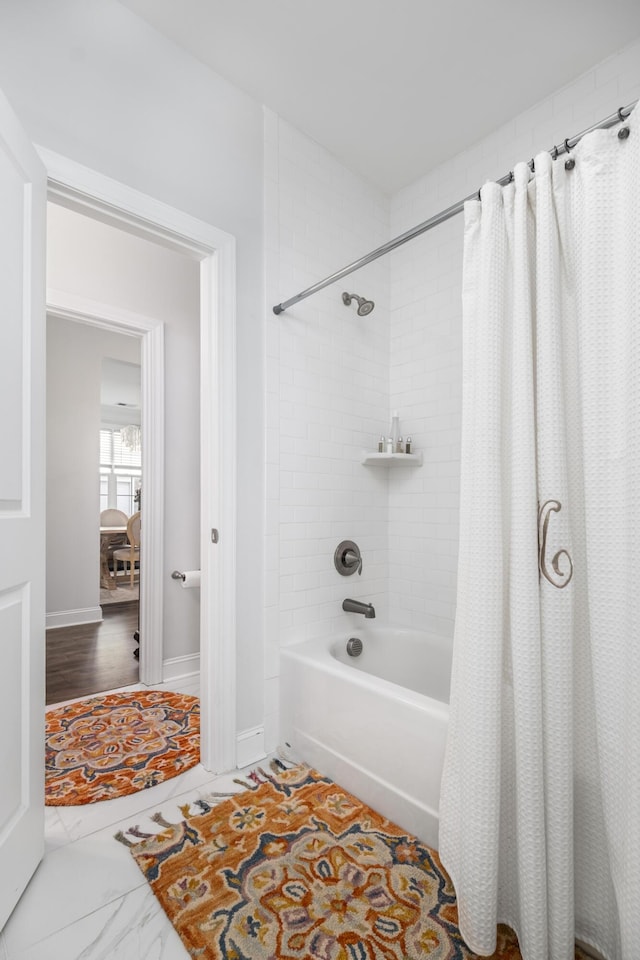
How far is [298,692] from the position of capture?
6.39 feet

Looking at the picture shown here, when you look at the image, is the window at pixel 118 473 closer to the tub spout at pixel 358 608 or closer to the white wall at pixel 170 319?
the white wall at pixel 170 319

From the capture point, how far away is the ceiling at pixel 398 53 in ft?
5.50

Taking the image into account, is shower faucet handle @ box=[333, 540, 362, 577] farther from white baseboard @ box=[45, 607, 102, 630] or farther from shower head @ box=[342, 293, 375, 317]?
white baseboard @ box=[45, 607, 102, 630]

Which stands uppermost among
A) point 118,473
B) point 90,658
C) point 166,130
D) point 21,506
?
point 166,130

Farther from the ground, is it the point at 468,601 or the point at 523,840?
the point at 468,601

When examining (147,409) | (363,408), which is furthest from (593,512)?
(147,409)

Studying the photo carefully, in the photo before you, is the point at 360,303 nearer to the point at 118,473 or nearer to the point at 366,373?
the point at 366,373

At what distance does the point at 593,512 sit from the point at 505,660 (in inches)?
16.0

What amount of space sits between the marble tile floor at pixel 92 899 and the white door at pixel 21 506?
6cm

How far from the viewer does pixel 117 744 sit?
6.79 feet

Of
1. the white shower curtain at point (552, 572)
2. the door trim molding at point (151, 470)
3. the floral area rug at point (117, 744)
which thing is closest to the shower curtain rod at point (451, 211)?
the white shower curtain at point (552, 572)

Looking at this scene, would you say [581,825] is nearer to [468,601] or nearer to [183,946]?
[468,601]

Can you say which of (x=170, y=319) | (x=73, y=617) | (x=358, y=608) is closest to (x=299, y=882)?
(x=358, y=608)

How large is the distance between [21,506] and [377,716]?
4.09ft
